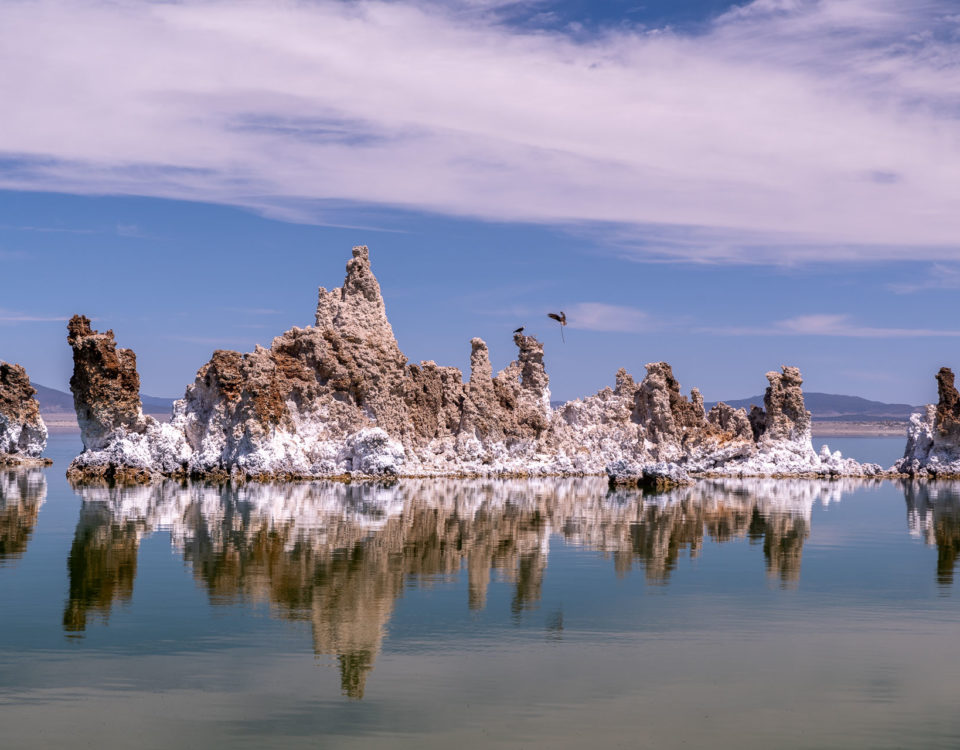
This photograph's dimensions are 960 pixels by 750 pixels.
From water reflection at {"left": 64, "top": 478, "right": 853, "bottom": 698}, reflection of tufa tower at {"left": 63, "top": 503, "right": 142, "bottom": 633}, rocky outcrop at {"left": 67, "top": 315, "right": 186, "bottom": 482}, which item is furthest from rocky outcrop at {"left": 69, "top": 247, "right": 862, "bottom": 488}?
reflection of tufa tower at {"left": 63, "top": 503, "right": 142, "bottom": 633}

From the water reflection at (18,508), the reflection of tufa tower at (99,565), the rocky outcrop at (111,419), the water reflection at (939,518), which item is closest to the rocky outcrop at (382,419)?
the rocky outcrop at (111,419)

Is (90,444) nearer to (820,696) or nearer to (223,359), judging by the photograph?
Result: (223,359)

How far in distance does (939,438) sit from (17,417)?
73.7 metres

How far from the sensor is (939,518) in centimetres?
5781

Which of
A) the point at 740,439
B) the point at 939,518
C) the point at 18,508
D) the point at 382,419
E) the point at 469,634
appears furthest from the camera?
the point at 740,439

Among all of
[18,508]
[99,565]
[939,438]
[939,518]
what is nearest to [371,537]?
[99,565]

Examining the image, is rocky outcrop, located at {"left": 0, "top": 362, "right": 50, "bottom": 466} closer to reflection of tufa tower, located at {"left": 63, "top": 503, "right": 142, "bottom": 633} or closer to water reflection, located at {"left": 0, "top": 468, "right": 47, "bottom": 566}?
water reflection, located at {"left": 0, "top": 468, "right": 47, "bottom": 566}

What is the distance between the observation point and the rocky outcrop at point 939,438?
313 ft

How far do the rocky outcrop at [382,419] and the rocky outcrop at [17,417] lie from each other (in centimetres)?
1603

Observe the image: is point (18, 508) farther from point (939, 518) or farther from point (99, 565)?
point (939, 518)

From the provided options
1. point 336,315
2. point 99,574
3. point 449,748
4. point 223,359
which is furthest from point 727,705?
point 336,315

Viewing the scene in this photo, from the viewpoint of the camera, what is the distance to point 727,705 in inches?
797

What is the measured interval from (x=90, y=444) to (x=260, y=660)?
207 ft

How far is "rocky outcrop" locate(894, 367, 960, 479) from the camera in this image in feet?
313
